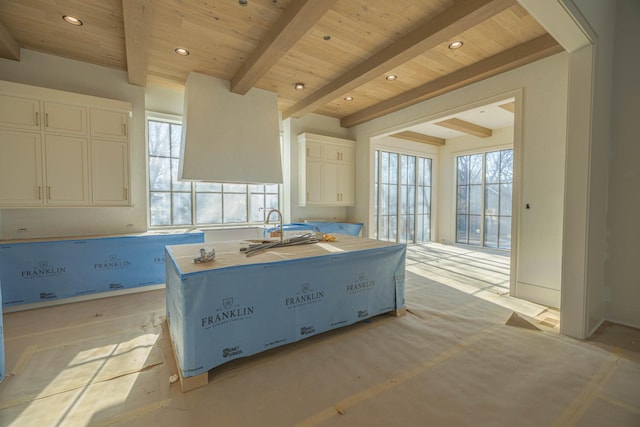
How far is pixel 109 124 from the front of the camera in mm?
3490

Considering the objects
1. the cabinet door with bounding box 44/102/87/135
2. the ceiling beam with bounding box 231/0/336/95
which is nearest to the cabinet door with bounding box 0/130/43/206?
the cabinet door with bounding box 44/102/87/135

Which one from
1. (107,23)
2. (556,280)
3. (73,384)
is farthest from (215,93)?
(556,280)

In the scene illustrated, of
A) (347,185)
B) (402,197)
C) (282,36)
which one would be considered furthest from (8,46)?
(402,197)

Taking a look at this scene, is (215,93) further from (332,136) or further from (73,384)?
(73,384)

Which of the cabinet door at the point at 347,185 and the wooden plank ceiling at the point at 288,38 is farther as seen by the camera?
the cabinet door at the point at 347,185

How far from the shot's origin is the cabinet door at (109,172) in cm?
344

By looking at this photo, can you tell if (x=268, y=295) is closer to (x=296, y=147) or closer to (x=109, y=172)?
(x=109, y=172)

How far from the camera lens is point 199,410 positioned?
5.18 ft

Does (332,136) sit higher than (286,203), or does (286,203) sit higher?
(332,136)

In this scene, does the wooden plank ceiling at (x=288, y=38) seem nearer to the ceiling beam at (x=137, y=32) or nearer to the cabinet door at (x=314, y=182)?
the ceiling beam at (x=137, y=32)

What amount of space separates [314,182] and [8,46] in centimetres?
433

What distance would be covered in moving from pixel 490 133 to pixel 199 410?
7893 mm

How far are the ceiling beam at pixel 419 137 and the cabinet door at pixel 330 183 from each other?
7.29 feet

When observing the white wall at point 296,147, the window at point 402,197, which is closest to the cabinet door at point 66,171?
the white wall at point 296,147
